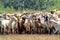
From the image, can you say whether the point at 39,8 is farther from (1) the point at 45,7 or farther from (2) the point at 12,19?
(2) the point at 12,19

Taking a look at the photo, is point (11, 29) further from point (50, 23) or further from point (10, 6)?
point (10, 6)

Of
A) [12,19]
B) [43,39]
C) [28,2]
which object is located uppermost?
[28,2]

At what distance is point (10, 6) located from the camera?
747 inches

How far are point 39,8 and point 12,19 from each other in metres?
5.79

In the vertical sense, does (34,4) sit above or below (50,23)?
above

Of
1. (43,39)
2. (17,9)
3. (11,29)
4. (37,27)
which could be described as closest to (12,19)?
(11,29)

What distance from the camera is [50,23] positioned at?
1316cm

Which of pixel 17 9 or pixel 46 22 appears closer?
pixel 46 22

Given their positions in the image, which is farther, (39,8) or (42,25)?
(39,8)

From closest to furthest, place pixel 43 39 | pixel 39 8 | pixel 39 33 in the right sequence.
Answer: pixel 43 39
pixel 39 33
pixel 39 8

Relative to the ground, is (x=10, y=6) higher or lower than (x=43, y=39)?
higher

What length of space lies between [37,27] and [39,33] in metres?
0.35

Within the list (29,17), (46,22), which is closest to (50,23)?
(46,22)

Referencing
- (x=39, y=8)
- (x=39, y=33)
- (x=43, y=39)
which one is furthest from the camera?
(x=39, y=8)
